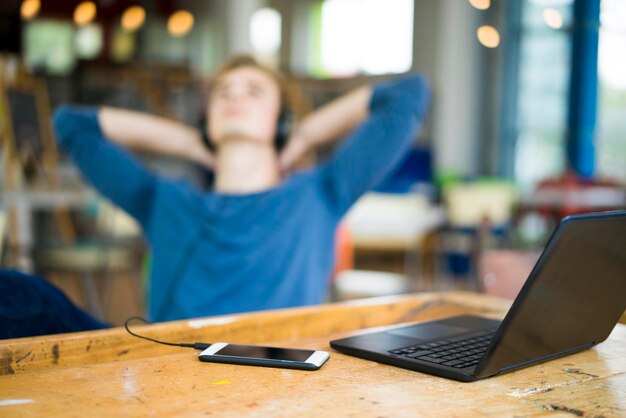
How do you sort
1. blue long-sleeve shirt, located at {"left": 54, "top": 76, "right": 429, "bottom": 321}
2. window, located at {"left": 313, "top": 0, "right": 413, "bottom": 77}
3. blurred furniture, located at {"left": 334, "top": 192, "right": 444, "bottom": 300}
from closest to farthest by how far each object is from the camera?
1. blue long-sleeve shirt, located at {"left": 54, "top": 76, "right": 429, "bottom": 321}
2. blurred furniture, located at {"left": 334, "top": 192, "right": 444, "bottom": 300}
3. window, located at {"left": 313, "top": 0, "right": 413, "bottom": 77}

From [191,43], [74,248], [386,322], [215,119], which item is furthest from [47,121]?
[191,43]

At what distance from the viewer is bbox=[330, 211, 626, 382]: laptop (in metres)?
0.87

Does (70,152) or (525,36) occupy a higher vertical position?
(525,36)

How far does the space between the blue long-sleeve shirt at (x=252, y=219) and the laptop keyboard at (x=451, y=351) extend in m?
0.80

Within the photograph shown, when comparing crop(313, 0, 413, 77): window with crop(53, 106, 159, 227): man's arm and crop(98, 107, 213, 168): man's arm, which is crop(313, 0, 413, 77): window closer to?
crop(98, 107, 213, 168): man's arm

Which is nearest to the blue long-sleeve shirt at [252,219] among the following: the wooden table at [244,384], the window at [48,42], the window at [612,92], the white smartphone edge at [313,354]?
the wooden table at [244,384]

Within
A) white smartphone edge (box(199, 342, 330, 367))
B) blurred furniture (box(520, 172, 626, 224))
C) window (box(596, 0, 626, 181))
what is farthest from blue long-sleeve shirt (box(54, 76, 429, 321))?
window (box(596, 0, 626, 181))

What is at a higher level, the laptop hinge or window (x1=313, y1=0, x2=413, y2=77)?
window (x1=313, y1=0, x2=413, y2=77)

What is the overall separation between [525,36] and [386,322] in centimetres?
683

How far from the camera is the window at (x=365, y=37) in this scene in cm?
897

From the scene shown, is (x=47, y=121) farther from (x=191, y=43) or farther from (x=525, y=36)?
(x=191, y=43)

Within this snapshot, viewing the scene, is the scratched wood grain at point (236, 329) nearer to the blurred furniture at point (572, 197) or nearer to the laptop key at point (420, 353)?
the laptop key at point (420, 353)

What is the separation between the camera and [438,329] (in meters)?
1.16

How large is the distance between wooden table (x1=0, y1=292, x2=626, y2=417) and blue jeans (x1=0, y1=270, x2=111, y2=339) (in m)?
0.20
